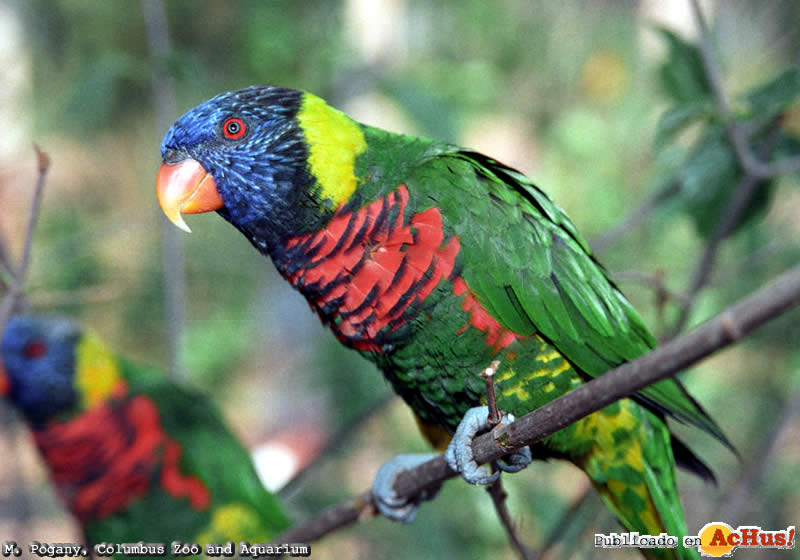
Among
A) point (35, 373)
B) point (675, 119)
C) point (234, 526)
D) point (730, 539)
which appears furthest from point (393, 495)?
point (35, 373)

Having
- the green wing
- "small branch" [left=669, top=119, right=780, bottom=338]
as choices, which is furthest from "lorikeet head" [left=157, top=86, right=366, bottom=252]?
"small branch" [left=669, top=119, right=780, bottom=338]

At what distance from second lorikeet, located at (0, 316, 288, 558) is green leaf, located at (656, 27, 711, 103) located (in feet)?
6.46

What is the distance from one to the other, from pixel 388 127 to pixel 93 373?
2825mm

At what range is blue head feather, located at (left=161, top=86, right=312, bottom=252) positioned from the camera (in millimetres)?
1471

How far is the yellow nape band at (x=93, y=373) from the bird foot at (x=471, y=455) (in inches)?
69.8

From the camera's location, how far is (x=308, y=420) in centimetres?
480

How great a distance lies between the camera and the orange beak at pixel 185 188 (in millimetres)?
1487

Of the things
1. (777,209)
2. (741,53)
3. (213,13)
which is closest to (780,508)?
(777,209)

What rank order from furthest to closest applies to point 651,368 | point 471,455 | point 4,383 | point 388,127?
→ point 388,127 < point 4,383 < point 471,455 < point 651,368

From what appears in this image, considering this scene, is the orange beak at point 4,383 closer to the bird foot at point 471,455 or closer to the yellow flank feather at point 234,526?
the yellow flank feather at point 234,526

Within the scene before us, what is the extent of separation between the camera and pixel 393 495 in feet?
5.56

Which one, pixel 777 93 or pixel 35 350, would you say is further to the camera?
pixel 35 350

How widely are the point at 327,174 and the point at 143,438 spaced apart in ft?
5.16

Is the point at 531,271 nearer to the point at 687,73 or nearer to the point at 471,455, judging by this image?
the point at 471,455
